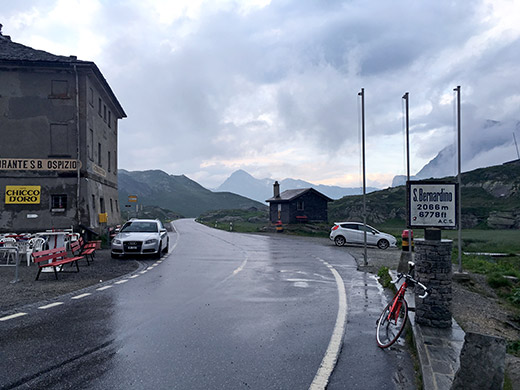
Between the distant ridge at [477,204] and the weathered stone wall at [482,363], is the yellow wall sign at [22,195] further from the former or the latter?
the distant ridge at [477,204]

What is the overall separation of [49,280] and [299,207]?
37000 mm

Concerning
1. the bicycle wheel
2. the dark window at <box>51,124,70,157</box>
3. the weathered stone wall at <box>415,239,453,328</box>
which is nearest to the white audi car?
the dark window at <box>51,124,70,157</box>

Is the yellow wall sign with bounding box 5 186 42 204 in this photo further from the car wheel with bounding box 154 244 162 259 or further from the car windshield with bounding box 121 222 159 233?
the car wheel with bounding box 154 244 162 259

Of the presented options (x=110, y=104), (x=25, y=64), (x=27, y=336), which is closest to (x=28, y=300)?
(x=27, y=336)

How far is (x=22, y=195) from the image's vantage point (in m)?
23.8

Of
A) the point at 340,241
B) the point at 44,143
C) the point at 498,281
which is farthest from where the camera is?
the point at 340,241

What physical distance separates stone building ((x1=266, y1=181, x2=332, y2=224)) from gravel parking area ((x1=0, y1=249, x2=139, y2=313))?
31.3 metres

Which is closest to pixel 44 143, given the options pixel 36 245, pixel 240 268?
pixel 36 245

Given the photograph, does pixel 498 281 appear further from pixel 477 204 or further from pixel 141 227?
pixel 477 204

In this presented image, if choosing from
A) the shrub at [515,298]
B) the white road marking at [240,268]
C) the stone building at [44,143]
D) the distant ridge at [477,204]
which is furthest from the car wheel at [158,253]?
the distant ridge at [477,204]

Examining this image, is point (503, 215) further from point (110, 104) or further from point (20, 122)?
point (20, 122)

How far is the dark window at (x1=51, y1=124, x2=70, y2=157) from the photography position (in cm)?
2441

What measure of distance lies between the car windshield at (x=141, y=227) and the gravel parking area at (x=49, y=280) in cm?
251

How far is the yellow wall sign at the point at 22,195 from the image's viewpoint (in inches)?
934
